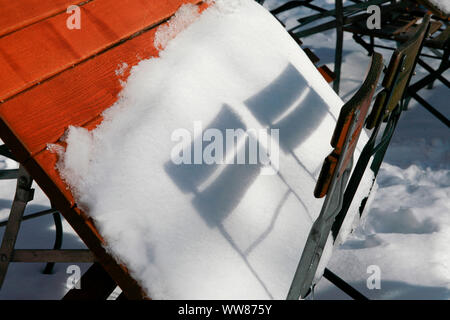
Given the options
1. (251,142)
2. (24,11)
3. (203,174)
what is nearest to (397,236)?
(251,142)

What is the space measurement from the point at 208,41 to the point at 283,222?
2.72ft

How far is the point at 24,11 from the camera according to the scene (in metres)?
1.33

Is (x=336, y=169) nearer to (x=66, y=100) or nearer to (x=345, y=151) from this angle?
(x=345, y=151)

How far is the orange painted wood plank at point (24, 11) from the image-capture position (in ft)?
4.17

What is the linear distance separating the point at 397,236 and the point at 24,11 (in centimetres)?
237

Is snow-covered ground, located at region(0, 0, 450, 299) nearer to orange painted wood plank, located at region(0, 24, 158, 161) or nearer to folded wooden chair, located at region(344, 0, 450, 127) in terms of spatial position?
folded wooden chair, located at region(344, 0, 450, 127)

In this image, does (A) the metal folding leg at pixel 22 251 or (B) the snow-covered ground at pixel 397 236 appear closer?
(A) the metal folding leg at pixel 22 251

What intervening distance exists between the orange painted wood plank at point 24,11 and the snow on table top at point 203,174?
13.1 inches

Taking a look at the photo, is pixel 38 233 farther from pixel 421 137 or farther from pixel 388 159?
pixel 421 137

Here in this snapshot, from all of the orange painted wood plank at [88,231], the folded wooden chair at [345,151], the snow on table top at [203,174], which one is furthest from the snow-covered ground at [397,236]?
the orange painted wood plank at [88,231]

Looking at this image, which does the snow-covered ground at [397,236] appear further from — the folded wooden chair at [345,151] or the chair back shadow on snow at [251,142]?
the folded wooden chair at [345,151]

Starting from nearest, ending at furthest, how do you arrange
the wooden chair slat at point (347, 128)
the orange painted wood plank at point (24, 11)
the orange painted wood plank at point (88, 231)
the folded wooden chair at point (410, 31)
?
1. the wooden chair slat at point (347, 128)
2. the orange painted wood plank at point (88, 231)
3. the orange painted wood plank at point (24, 11)
4. the folded wooden chair at point (410, 31)

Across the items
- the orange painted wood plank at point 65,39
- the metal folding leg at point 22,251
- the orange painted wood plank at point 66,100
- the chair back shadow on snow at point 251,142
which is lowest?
the chair back shadow on snow at point 251,142

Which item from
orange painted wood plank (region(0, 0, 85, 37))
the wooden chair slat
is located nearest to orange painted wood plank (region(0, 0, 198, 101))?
orange painted wood plank (region(0, 0, 85, 37))
